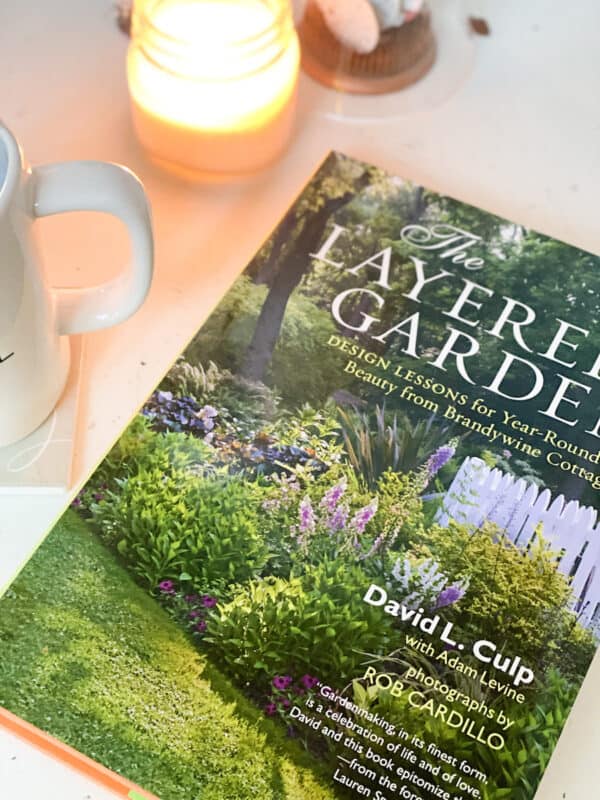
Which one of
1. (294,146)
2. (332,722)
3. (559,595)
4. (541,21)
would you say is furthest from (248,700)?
(541,21)

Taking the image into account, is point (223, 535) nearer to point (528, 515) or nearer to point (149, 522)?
point (149, 522)

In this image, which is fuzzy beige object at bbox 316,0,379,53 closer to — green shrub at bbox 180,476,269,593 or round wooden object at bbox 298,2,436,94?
round wooden object at bbox 298,2,436,94

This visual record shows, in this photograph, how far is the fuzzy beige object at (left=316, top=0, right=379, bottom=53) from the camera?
58 cm

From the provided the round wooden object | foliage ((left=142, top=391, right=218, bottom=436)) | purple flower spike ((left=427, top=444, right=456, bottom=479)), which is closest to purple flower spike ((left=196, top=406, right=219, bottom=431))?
foliage ((left=142, top=391, right=218, bottom=436))

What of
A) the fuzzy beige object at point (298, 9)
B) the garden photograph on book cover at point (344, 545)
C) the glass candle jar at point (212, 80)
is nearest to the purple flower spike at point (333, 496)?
the garden photograph on book cover at point (344, 545)

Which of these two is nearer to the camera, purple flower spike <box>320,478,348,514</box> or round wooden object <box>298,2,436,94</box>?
purple flower spike <box>320,478,348,514</box>

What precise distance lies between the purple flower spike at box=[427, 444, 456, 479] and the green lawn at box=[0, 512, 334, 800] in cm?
15

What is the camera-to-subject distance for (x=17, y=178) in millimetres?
354

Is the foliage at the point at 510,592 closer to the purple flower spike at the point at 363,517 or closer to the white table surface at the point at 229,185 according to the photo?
the purple flower spike at the point at 363,517

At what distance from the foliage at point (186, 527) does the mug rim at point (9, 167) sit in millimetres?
159

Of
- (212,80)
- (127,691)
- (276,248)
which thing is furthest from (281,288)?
(127,691)

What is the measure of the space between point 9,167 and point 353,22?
0.32 metres

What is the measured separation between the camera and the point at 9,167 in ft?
1.17

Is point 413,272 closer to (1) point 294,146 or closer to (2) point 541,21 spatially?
(1) point 294,146
